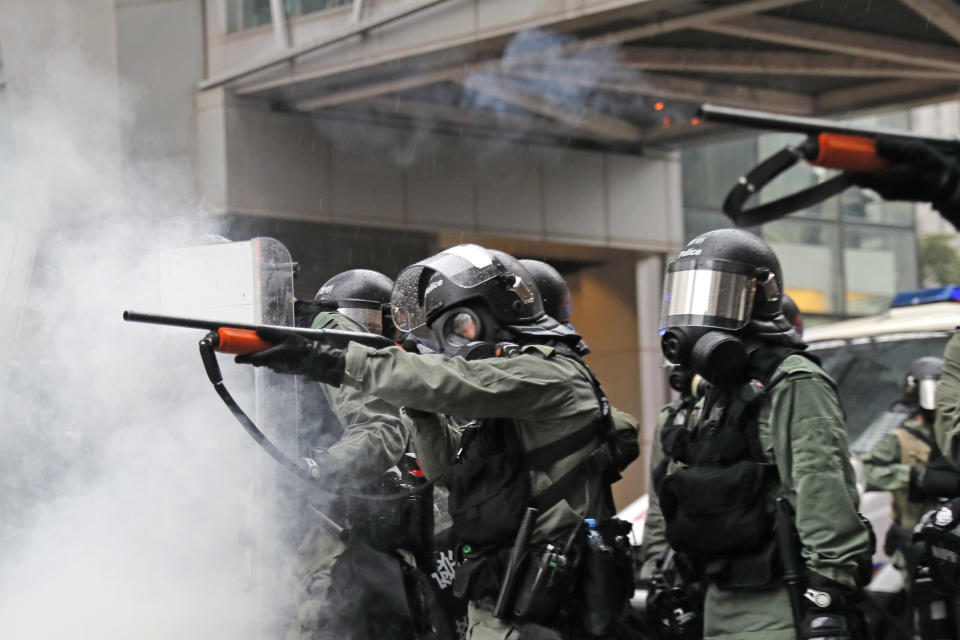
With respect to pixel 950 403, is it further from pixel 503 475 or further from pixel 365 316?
pixel 365 316

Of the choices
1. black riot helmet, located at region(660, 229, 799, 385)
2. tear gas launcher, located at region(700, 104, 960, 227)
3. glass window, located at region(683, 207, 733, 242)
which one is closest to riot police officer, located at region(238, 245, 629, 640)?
black riot helmet, located at region(660, 229, 799, 385)

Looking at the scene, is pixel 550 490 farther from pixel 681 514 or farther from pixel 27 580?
pixel 27 580

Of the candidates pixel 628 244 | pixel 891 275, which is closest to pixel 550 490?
pixel 628 244

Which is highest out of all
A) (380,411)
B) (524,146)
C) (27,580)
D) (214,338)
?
(524,146)

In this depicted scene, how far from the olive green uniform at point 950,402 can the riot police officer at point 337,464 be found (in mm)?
1770

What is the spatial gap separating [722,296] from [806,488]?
68 centimetres

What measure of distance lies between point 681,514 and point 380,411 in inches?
46.5

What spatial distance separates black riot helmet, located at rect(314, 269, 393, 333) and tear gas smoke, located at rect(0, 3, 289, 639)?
0.50m

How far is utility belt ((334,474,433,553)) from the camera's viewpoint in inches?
166

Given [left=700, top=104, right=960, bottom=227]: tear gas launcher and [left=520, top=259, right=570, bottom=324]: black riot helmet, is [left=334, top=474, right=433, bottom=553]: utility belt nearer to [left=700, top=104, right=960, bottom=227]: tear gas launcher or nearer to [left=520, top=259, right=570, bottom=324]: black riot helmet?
[left=520, top=259, right=570, bottom=324]: black riot helmet

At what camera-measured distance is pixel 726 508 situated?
3465 millimetres

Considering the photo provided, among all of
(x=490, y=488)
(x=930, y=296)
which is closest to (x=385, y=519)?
(x=490, y=488)

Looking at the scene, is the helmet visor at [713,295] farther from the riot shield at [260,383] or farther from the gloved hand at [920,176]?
the riot shield at [260,383]

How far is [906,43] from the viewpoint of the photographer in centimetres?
975
